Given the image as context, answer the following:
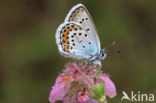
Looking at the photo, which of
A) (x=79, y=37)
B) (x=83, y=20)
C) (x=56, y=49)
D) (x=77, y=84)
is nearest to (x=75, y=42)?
(x=79, y=37)

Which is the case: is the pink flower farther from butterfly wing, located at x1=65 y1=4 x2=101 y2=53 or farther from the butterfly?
butterfly wing, located at x1=65 y1=4 x2=101 y2=53

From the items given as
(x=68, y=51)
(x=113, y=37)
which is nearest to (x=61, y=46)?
(x=68, y=51)

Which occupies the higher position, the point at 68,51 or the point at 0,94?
the point at 68,51

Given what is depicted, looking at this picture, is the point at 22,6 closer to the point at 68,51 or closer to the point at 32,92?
the point at 32,92

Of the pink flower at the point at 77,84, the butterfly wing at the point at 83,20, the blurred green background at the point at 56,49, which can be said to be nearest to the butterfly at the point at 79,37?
the butterfly wing at the point at 83,20

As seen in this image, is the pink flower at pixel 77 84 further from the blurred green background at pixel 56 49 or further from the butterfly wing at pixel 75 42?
the blurred green background at pixel 56 49

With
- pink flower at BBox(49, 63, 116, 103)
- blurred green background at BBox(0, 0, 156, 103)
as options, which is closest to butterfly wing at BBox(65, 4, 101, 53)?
pink flower at BBox(49, 63, 116, 103)

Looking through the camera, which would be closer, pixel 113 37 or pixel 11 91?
pixel 11 91
